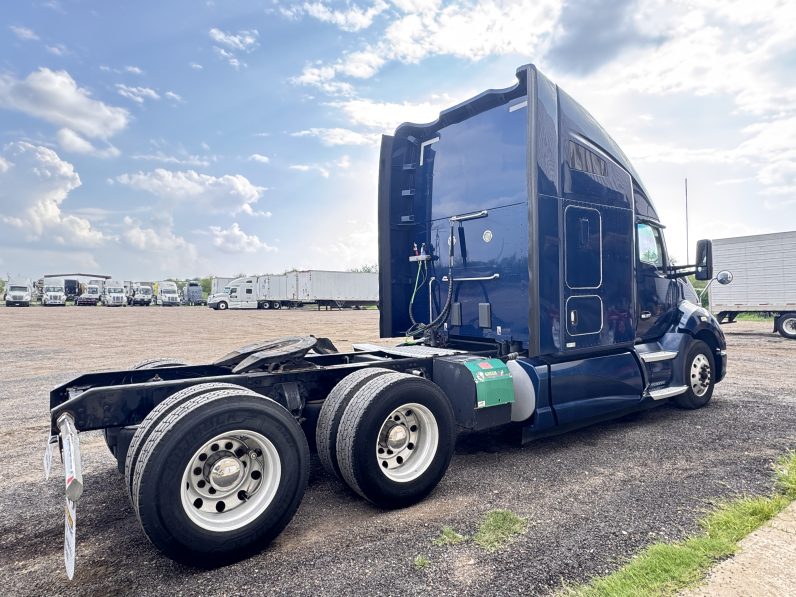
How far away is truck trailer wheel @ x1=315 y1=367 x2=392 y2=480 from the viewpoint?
366cm

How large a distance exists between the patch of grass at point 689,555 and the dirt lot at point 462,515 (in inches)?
5.3

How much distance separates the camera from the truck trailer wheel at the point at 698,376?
6.44 metres

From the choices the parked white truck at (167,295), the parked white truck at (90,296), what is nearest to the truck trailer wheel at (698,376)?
the parked white truck at (167,295)

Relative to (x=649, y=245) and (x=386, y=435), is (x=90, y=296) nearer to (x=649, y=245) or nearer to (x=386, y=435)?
(x=649, y=245)

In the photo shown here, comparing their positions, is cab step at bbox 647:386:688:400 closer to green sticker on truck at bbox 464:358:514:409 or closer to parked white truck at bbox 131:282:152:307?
green sticker on truck at bbox 464:358:514:409

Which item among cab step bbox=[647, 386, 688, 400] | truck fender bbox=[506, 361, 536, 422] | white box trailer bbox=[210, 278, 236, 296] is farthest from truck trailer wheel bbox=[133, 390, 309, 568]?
white box trailer bbox=[210, 278, 236, 296]

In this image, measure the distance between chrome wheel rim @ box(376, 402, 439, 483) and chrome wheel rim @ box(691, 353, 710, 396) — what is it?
444cm

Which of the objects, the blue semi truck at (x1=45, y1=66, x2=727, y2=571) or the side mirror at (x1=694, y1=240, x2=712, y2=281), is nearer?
the blue semi truck at (x1=45, y1=66, x2=727, y2=571)

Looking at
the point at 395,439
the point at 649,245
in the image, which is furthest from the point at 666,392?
the point at 395,439

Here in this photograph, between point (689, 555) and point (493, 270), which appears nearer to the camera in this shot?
point (689, 555)

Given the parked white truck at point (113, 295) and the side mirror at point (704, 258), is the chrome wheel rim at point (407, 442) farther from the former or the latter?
the parked white truck at point (113, 295)

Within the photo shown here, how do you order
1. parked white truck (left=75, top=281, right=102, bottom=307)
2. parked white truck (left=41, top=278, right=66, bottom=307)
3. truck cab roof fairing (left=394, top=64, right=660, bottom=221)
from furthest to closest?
parked white truck (left=75, top=281, right=102, bottom=307)
parked white truck (left=41, top=278, right=66, bottom=307)
truck cab roof fairing (left=394, top=64, right=660, bottom=221)

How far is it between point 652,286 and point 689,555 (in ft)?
13.8

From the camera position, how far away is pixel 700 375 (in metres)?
6.61
